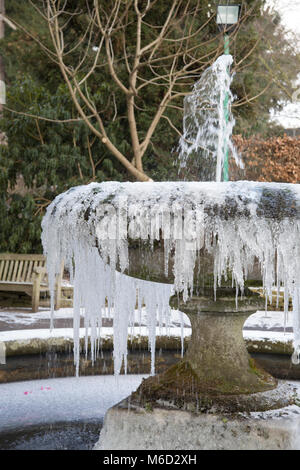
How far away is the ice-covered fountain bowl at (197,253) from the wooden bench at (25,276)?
5351mm

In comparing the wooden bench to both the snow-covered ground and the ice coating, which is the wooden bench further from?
the ice coating

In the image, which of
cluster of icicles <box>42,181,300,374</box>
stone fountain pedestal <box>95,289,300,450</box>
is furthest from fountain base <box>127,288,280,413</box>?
cluster of icicles <box>42,181,300,374</box>

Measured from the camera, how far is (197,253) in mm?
2625

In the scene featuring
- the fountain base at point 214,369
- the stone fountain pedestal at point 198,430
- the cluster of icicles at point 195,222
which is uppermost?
the cluster of icicles at point 195,222

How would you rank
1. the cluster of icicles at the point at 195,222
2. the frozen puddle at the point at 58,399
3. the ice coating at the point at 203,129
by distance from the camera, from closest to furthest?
the cluster of icicles at the point at 195,222
the frozen puddle at the point at 58,399
the ice coating at the point at 203,129

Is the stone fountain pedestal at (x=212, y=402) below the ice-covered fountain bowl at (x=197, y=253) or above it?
below

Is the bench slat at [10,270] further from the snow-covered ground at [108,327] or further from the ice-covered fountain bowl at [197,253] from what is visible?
the ice-covered fountain bowl at [197,253]

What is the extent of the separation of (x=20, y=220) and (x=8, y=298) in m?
2.06

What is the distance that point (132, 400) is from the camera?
2.83 m

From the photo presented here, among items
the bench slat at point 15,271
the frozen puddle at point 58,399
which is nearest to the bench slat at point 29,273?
the bench slat at point 15,271

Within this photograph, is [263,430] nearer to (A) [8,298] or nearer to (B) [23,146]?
(A) [8,298]

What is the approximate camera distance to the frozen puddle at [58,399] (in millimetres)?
3627

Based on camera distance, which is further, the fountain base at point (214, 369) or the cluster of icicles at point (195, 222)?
the fountain base at point (214, 369)

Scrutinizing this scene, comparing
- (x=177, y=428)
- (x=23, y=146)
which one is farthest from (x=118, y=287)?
(x=23, y=146)
